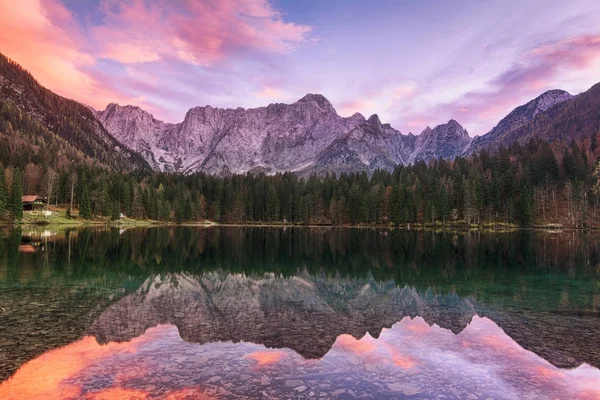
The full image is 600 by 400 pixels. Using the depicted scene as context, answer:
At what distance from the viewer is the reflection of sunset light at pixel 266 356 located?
53.7 feet

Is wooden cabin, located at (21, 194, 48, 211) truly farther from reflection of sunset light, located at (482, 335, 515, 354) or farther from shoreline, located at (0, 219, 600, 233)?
reflection of sunset light, located at (482, 335, 515, 354)

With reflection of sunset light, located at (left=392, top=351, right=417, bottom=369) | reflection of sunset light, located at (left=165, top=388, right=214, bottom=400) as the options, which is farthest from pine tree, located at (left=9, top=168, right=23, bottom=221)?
reflection of sunset light, located at (left=392, top=351, right=417, bottom=369)

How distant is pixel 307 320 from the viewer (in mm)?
23562

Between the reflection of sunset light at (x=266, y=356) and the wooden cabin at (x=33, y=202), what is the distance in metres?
163

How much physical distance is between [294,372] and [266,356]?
2.09 meters

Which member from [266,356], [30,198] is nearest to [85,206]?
[30,198]

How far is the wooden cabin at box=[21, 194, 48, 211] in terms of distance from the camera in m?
147

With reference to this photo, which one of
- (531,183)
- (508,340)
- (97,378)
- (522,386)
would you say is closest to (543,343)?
(508,340)

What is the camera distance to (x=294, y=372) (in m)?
15.3

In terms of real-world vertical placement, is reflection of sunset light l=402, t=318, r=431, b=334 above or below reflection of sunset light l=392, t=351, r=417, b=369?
below

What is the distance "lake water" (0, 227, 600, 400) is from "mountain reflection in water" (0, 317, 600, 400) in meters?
0.08

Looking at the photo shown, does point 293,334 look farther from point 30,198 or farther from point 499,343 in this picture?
point 30,198

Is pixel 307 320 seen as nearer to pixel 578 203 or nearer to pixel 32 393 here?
pixel 32 393

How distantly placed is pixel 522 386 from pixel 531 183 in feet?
597
